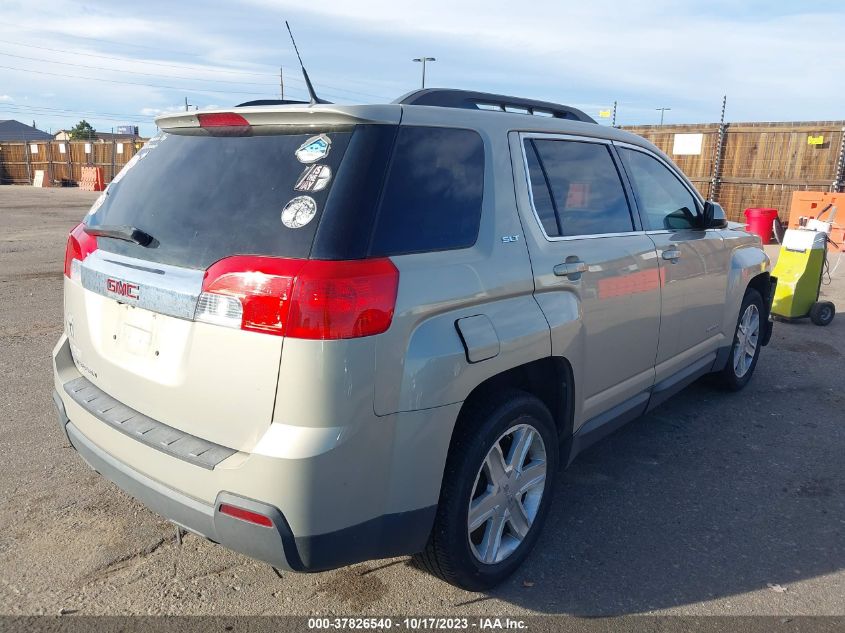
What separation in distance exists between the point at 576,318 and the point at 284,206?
1459 mm

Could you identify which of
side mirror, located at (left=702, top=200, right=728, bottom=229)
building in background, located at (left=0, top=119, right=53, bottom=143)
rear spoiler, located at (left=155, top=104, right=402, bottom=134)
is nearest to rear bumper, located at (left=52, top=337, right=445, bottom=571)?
rear spoiler, located at (left=155, top=104, right=402, bottom=134)

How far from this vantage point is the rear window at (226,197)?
87.0 inches

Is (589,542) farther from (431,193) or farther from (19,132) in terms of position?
(19,132)

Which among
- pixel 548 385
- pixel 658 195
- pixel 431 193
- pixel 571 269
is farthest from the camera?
pixel 658 195

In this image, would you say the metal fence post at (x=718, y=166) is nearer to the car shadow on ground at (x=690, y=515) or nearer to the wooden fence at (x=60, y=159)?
the car shadow on ground at (x=690, y=515)

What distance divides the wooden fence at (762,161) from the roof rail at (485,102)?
15.0m

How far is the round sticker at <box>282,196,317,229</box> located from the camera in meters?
2.18

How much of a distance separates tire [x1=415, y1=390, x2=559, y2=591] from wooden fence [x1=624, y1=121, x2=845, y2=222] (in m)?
16.1

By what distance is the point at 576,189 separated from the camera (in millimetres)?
3312

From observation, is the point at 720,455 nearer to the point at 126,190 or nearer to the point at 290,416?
the point at 290,416

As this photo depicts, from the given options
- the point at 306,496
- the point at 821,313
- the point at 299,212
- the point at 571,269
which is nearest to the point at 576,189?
the point at 571,269

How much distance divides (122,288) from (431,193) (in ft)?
3.95

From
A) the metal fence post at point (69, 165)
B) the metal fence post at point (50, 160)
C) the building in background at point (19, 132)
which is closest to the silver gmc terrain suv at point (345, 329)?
the metal fence post at point (69, 165)

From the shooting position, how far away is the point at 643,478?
3889 millimetres
